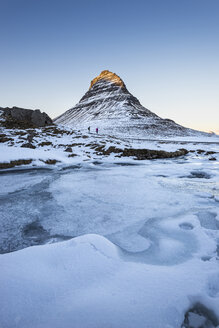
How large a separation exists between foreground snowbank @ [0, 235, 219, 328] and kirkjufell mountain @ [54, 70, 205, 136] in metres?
65.0

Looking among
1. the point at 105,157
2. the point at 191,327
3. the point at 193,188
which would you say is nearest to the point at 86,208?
the point at 191,327

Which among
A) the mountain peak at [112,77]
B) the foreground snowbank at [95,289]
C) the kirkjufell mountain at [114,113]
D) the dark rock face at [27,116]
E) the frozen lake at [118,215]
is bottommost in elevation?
the frozen lake at [118,215]

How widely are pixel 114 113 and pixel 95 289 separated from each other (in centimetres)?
9886

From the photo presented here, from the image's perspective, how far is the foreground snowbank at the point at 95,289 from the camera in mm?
1266

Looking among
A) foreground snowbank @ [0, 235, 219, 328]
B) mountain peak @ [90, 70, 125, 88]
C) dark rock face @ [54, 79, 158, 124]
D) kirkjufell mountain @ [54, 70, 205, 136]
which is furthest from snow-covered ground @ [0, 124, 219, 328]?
mountain peak @ [90, 70, 125, 88]

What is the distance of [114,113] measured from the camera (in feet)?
313

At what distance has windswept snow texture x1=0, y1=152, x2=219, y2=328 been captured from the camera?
4.31ft

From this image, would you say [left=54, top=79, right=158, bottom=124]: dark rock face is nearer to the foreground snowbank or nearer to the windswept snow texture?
the windswept snow texture

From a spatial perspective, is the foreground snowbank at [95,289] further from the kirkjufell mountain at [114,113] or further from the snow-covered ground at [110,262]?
the kirkjufell mountain at [114,113]

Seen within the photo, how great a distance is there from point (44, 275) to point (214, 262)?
2.01 meters

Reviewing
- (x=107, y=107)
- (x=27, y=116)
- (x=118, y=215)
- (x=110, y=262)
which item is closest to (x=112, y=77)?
(x=107, y=107)

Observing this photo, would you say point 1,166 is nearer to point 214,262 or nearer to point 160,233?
point 160,233

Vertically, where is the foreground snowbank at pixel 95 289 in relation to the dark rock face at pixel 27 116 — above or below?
below

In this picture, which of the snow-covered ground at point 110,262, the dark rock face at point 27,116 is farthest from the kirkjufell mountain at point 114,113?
the snow-covered ground at point 110,262
